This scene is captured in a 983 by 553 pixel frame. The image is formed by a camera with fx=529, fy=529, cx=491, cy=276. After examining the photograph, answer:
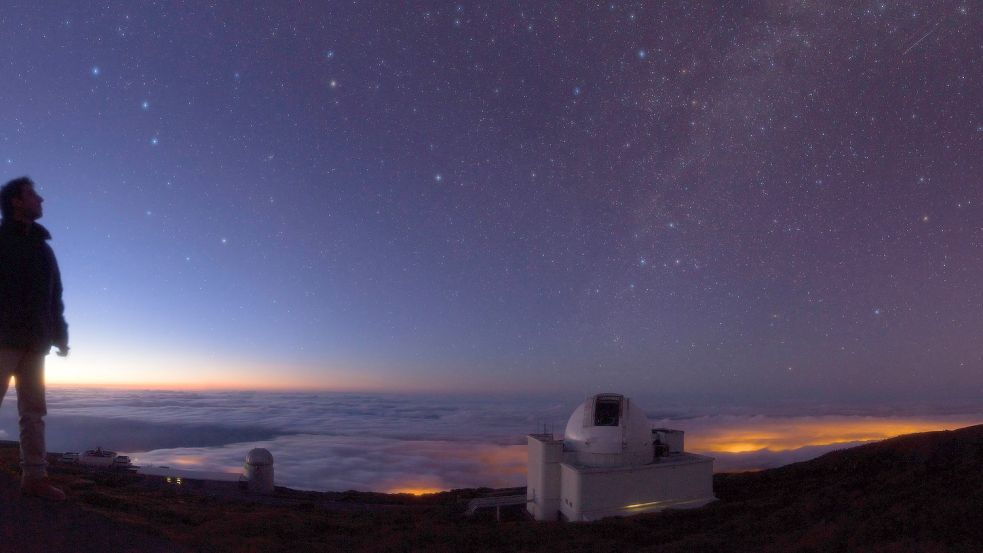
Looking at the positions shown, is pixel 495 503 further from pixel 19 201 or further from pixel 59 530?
pixel 19 201

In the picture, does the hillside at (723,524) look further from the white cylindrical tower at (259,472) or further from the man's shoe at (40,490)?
the white cylindrical tower at (259,472)

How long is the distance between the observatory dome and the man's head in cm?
1581

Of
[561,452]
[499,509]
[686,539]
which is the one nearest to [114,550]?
[686,539]

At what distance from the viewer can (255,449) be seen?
97.3 ft

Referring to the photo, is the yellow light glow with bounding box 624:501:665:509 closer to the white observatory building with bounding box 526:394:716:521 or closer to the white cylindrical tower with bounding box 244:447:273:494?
the white observatory building with bounding box 526:394:716:521

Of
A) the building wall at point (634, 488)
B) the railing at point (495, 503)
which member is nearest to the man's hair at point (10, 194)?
the building wall at point (634, 488)

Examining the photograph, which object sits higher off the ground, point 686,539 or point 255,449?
point 686,539

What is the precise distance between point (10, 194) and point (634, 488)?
16342 mm

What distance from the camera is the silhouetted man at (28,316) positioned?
15.3 ft

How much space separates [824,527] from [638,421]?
769 centimetres

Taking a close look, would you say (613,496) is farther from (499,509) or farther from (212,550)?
(212,550)

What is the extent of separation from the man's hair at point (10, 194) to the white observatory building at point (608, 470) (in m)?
14.7

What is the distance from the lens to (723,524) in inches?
506

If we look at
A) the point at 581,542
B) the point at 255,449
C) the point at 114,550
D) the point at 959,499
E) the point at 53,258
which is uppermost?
the point at 53,258
